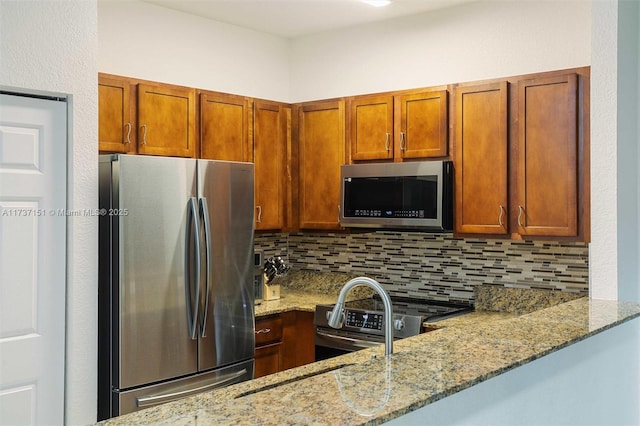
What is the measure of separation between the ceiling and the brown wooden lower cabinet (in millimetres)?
1899

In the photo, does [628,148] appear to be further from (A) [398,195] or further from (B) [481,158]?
(A) [398,195]

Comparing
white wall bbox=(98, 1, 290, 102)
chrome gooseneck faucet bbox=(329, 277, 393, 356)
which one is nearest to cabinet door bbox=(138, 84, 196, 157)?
white wall bbox=(98, 1, 290, 102)

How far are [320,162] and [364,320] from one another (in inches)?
46.5

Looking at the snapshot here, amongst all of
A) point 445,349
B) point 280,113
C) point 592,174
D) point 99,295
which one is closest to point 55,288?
point 99,295

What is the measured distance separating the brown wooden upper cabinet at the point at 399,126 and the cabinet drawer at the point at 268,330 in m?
1.16

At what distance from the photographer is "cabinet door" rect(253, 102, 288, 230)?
173 inches

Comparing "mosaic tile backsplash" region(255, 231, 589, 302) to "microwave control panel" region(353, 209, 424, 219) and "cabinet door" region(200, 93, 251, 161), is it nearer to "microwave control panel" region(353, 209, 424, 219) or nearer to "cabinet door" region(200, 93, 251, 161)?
"microwave control panel" region(353, 209, 424, 219)

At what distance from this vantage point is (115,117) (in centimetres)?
362

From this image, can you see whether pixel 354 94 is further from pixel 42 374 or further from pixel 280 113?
pixel 42 374

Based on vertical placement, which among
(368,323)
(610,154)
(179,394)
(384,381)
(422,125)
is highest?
(422,125)

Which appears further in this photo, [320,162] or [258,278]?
[320,162]

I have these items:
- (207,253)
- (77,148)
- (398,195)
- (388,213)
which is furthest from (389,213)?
(77,148)

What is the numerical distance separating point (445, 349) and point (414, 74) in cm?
252

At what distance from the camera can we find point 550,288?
3.80 metres
